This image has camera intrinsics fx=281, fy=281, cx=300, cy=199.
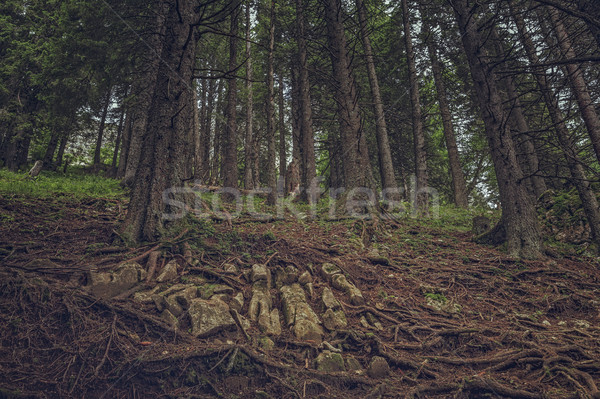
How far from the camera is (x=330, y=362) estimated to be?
3.39 meters

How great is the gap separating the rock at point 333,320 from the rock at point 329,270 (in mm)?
963

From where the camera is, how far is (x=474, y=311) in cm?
462

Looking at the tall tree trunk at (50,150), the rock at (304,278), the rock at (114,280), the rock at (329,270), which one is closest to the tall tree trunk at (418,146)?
the rock at (329,270)

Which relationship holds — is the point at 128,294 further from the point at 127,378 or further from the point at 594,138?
the point at 594,138

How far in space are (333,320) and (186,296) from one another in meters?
2.13

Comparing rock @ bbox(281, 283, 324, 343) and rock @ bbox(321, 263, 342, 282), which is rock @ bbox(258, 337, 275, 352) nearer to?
rock @ bbox(281, 283, 324, 343)

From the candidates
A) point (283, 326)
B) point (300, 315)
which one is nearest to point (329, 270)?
point (300, 315)

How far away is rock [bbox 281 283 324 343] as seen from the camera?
3.81 m

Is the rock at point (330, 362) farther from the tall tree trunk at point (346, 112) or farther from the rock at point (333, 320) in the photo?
the tall tree trunk at point (346, 112)

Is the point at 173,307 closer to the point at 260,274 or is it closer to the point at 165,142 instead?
the point at 260,274

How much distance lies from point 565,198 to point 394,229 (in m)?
5.17

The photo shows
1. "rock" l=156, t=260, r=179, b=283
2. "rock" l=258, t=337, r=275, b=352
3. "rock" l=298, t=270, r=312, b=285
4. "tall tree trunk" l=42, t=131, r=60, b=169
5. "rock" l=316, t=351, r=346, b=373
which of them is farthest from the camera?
"tall tree trunk" l=42, t=131, r=60, b=169

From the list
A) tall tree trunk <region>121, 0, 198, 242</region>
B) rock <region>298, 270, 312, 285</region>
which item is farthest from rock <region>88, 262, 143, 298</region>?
rock <region>298, 270, 312, 285</region>

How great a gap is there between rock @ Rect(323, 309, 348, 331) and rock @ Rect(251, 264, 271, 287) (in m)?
1.11
